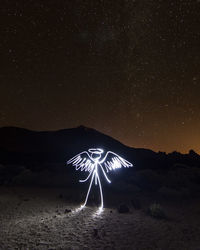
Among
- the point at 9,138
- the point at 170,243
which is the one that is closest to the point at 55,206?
the point at 170,243

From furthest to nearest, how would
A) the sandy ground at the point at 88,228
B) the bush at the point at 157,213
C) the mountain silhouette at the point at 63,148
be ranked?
the mountain silhouette at the point at 63,148 → the bush at the point at 157,213 → the sandy ground at the point at 88,228

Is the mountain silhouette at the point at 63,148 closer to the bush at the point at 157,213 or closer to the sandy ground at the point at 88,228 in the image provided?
the sandy ground at the point at 88,228

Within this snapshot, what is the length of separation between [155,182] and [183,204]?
18.3 ft

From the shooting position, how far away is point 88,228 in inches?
314

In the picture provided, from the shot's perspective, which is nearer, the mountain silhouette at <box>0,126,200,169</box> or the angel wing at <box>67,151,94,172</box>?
the angel wing at <box>67,151,94,172</box>

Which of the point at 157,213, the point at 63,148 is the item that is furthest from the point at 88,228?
the point at 63,148

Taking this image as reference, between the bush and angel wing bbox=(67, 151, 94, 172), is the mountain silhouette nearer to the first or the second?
angel wing bbox=(67, 151, 94, 172)

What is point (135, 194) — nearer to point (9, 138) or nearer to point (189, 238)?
point (189, 238)

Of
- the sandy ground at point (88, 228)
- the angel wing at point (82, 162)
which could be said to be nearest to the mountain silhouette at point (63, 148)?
the angel wing at point (82, 162)

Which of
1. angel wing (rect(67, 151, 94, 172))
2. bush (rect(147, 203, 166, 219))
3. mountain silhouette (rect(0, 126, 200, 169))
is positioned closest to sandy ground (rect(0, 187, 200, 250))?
bush (rect(147, 203, 166, 219))

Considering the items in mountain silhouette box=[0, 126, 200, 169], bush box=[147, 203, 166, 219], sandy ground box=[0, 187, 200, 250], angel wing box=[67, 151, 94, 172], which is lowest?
sandy ground box=[0, 187, 200, 250]

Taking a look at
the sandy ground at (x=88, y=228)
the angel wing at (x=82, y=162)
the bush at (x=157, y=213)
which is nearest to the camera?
the sandy ground at (x=88, y=228)

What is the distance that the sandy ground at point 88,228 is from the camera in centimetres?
660

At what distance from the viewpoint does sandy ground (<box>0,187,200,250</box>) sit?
6602mm
